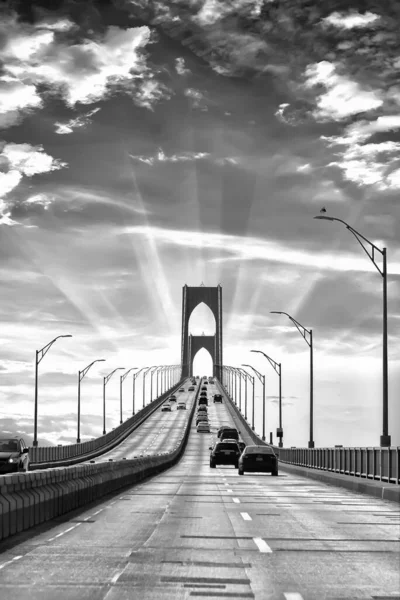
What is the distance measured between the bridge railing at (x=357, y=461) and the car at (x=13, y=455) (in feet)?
43.2

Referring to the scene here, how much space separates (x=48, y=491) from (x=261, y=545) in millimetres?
6166

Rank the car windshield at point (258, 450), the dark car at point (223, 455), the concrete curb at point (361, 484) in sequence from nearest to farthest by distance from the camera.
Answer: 1. the concrete curb at point (361, 484)
2. the car windshield at point (258, 450)
3. the dark car at point (223, 455)

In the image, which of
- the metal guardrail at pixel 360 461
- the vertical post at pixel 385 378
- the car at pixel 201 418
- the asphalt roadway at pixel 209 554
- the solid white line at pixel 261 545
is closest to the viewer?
the asphalt roadway at pixel 209 554

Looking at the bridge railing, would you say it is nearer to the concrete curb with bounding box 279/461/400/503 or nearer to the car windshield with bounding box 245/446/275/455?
the concrete curb with bounding box 279/461/400/503

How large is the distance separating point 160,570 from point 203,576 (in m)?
0.72

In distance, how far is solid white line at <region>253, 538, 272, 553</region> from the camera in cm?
1297

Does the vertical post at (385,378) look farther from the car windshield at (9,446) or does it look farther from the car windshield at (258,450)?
the car windshield at (9,446)

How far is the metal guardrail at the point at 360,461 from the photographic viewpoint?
32.2 meters

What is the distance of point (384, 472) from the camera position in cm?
3384

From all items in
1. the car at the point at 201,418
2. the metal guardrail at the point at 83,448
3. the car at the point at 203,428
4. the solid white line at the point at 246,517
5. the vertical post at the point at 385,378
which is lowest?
the metal guardrail at the point at 83,448

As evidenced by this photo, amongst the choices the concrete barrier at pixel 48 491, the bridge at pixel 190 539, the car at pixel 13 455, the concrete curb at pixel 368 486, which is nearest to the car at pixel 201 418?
the concrete curb at pixel 368 486

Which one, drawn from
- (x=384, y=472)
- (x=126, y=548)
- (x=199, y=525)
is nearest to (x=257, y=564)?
(x=126, y=548)

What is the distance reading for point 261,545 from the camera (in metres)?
13.6

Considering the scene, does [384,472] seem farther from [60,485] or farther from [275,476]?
[60,485]
